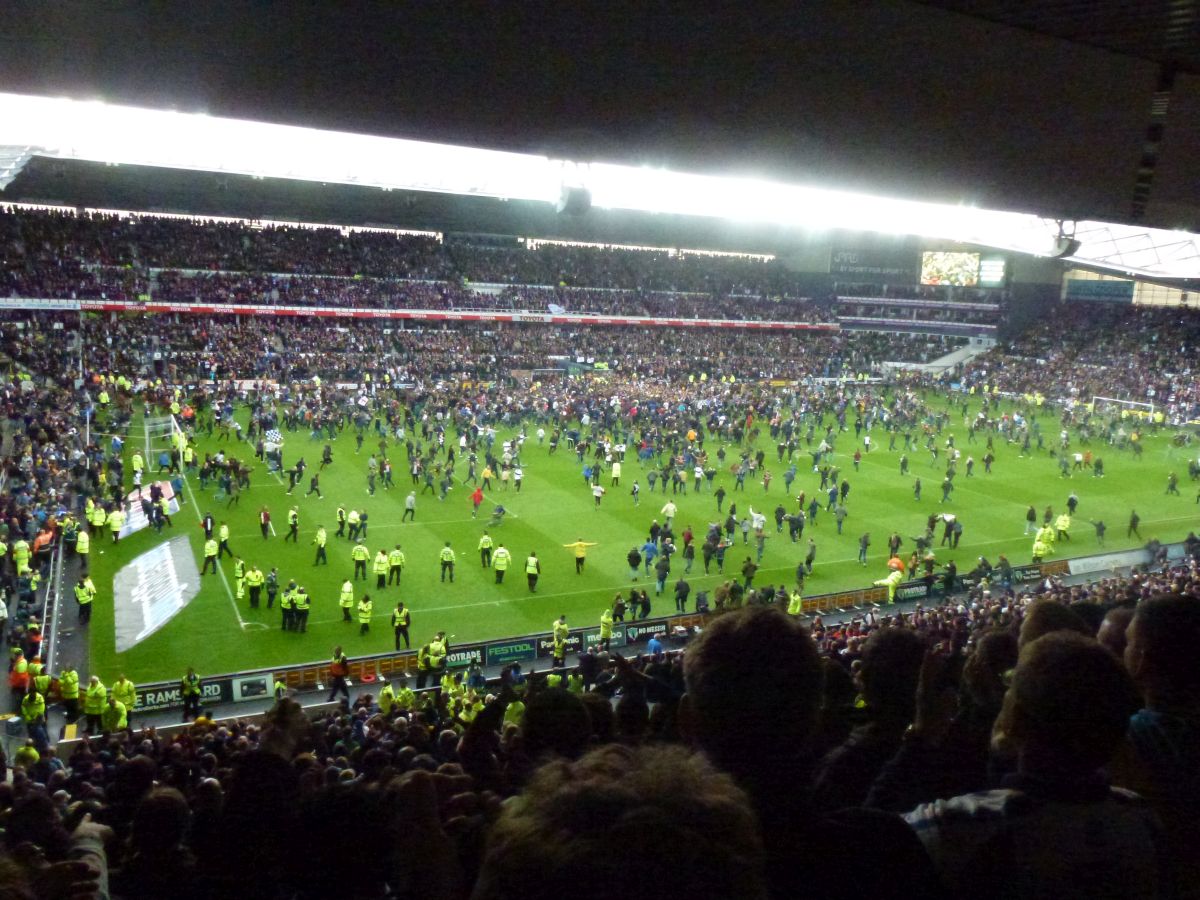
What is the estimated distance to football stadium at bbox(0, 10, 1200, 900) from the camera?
2414 mm

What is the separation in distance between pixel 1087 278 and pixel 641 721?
75859mm

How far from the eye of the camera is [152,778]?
5.77 meters

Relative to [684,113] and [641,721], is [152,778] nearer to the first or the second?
[641,721]

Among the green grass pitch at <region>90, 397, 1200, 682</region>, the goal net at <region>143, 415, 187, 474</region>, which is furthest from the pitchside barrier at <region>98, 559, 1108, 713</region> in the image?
the goal net at <region>143, 415, 187, 474</region>

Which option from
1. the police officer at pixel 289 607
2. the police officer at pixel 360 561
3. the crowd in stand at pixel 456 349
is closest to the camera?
the police officer at pixel 289 607

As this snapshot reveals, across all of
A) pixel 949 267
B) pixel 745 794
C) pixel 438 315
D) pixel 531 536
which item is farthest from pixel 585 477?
pixel 949 267

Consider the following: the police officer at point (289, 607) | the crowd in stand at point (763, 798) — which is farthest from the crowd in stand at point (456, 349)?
the crowd in stand at point (763, 798)

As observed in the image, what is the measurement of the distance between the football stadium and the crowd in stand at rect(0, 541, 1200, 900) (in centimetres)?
1

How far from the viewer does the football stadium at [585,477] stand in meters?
2.41

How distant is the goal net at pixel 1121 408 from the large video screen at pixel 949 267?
18.3 meters

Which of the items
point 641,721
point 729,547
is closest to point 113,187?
point 729,547

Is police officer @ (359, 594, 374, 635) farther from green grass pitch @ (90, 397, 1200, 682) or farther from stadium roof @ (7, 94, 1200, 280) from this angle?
stadium roof @ (7, 94, 1200, 280)

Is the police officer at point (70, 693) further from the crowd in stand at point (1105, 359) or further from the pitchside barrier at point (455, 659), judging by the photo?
the crowd in stand at point (1105, 359)

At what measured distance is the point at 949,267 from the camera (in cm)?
6956
